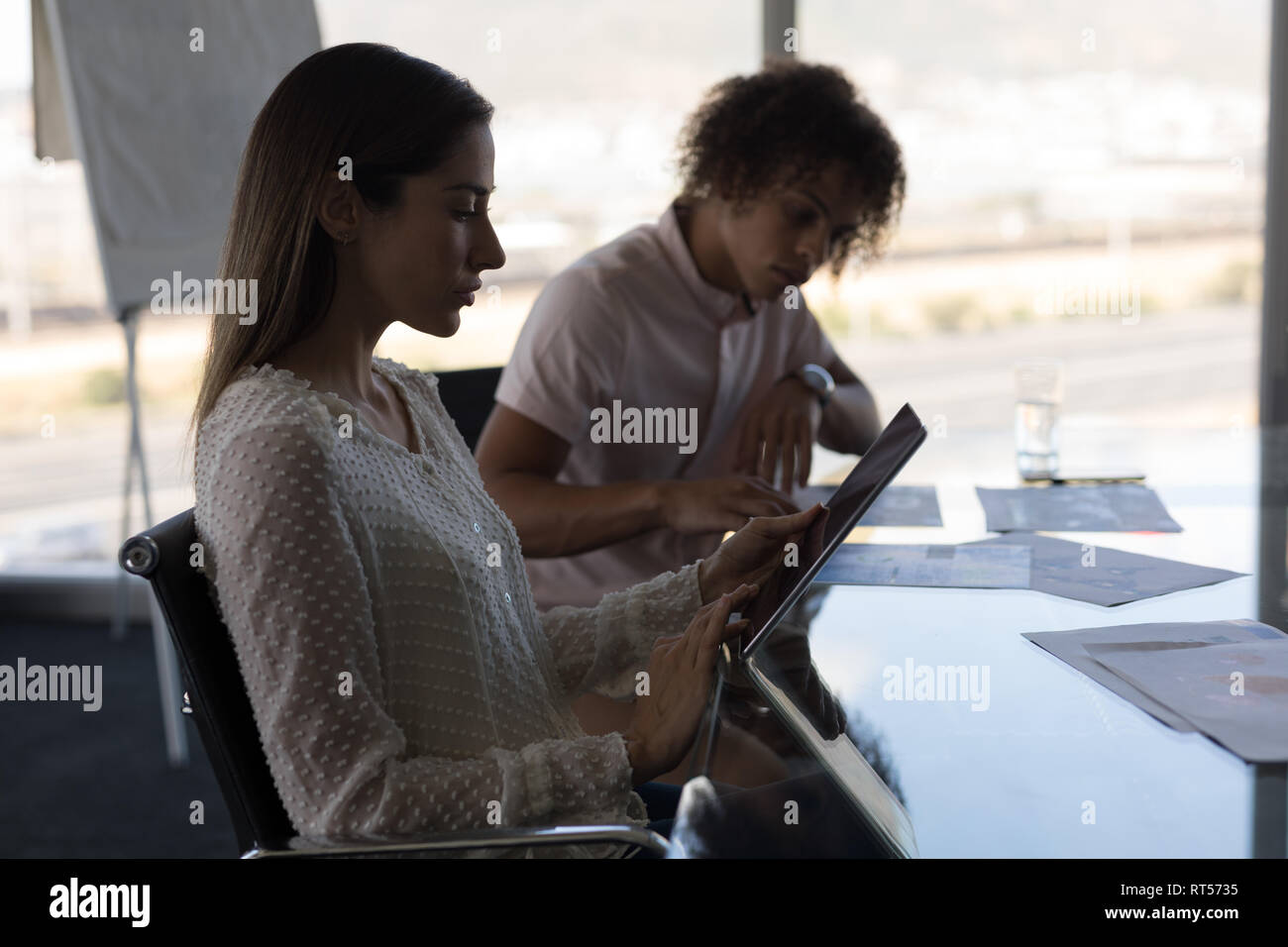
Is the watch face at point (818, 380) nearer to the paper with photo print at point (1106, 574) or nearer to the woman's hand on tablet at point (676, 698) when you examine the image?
the paper with photo print at point (1106, 574)

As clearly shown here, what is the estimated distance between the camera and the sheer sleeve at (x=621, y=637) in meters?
1.27

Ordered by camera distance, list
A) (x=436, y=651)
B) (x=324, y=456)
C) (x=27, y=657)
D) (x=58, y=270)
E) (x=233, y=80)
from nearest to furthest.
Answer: (x=324, y=456), (x=436, y=651), (x=233, y=80), (x=27, y=657), (x=58, y=270)

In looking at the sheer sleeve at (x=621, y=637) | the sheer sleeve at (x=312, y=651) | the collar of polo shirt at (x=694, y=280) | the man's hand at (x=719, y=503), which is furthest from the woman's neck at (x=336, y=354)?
the collar of polo shirt at (x=694, y=280)

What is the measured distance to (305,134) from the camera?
0.98 m

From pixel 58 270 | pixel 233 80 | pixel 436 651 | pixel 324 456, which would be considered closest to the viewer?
pixel 324 456

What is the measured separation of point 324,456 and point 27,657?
3.05m

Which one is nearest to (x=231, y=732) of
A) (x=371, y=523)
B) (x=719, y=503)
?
(x=371, y=523)

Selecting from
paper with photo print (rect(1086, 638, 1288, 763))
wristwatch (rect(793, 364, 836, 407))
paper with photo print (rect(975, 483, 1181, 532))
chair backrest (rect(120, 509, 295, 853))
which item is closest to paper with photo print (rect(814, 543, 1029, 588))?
paper with photo print (rect(975, 483, 1181, 532))

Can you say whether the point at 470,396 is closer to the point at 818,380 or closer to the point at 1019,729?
the point at 818,380

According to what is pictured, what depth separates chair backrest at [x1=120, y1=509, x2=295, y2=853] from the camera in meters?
0.86

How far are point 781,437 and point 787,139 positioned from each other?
470mm

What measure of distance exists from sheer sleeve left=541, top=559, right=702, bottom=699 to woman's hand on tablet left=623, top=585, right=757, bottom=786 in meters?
0.21
